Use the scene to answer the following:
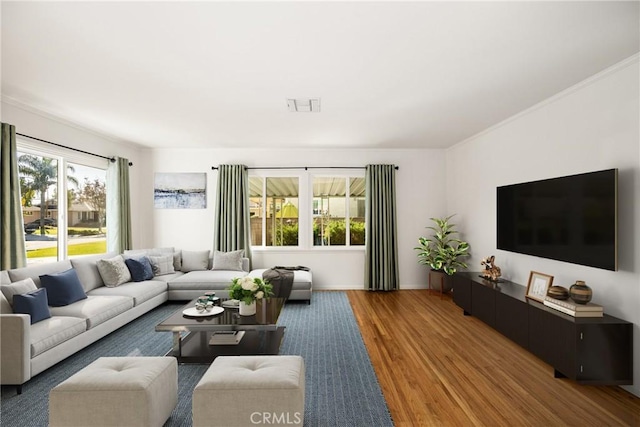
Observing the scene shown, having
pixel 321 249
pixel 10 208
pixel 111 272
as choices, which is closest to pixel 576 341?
pixel 321 249

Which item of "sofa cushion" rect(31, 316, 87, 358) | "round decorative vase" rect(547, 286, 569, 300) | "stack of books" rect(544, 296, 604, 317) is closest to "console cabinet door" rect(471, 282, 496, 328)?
"round decorative vase" rect(547, 286, 569, 300)

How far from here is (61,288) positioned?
3.36 metres

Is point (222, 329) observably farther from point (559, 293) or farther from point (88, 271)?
point (559, 293)

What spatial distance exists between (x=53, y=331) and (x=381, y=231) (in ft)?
15.5

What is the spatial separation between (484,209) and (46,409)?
208 inches

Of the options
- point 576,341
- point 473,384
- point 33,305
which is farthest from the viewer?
point 33,305

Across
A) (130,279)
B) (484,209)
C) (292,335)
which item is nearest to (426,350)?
(292,335)

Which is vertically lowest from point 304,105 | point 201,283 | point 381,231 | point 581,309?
point 201,283

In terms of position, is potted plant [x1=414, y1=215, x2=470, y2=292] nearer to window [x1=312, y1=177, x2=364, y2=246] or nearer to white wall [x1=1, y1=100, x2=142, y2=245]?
window [x1=312, y1=177, x2=364, y2=246]

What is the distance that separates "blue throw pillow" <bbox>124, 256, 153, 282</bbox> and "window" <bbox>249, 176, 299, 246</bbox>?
6.37 ft

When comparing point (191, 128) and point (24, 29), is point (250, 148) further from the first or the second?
point (24, 29)

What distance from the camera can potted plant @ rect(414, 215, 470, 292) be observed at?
5.45 meters

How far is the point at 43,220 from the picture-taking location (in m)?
4.18

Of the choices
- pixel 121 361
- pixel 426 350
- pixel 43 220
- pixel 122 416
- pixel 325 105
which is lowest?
pixel 426 350
